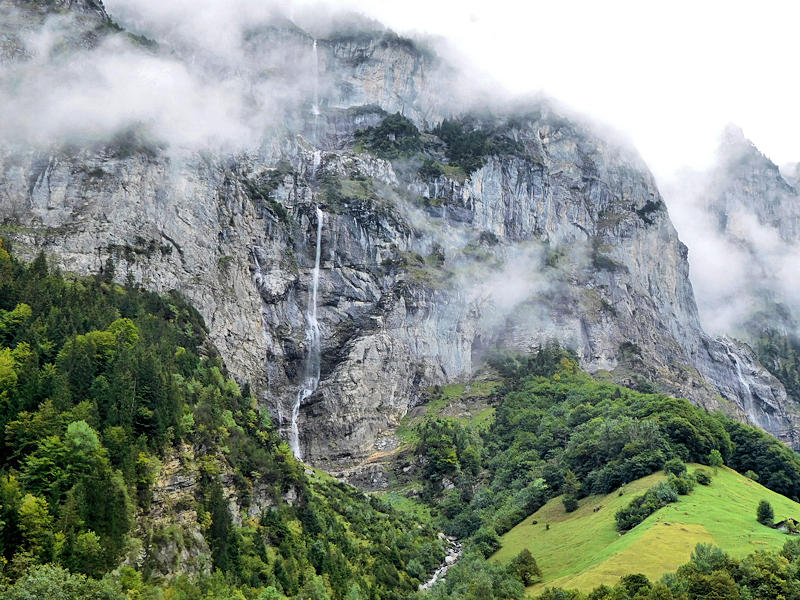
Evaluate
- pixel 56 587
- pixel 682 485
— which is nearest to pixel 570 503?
pixel 682 485

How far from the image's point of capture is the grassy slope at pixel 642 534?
85681mm

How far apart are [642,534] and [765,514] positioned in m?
18.0

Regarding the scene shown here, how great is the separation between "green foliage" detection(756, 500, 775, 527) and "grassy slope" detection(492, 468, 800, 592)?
43.5 inches

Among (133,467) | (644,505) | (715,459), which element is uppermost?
(133,467)

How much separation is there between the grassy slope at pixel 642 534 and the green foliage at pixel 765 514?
1.10m

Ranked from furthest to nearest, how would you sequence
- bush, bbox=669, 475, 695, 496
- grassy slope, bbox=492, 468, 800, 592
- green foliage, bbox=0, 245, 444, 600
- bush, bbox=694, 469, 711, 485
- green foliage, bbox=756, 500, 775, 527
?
bush, bbox=694, 469, 711, 485 → bush, bbox=669, 475, 695, 496 → green foliage, bbox=756, 500, 775, 527 → grassy slope, bbox=492, 468, 800, 592 → green foliage, bbox=0, 245, 444, 600

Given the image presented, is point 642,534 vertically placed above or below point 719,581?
above

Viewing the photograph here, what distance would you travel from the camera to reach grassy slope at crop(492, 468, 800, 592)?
85.7 meters

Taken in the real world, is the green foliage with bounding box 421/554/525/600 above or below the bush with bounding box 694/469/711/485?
below

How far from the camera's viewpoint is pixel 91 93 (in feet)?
565

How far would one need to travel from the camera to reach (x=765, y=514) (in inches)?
3905

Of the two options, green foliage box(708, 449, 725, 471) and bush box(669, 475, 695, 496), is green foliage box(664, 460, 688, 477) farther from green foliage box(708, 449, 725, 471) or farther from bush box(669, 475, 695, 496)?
green foliage box(708, 449, 725, 471)

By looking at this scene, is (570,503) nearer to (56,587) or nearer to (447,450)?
(447,450)

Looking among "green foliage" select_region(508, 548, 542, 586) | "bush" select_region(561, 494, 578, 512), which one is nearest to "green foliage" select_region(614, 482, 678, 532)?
"green foliage" select_region(508, 548, 542, 586)
